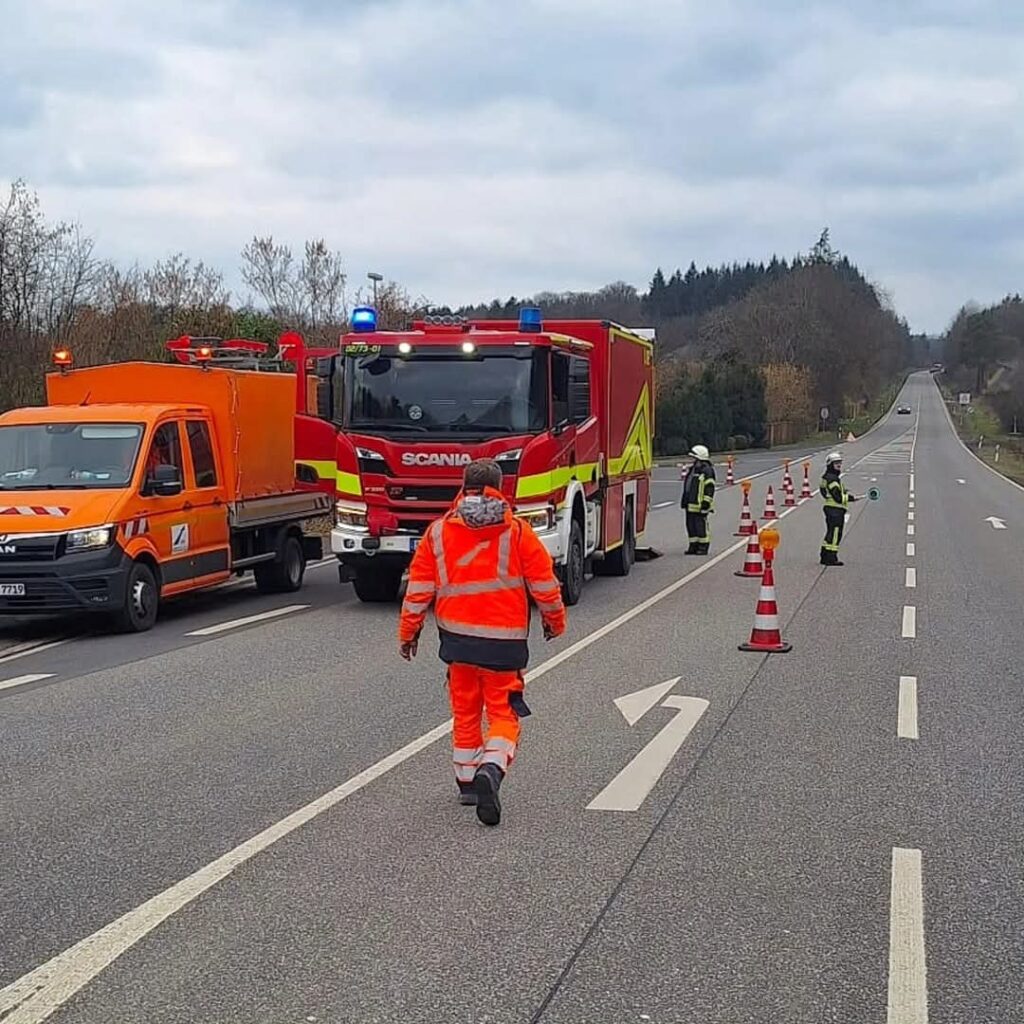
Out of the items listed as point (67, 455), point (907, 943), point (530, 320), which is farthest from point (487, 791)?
point (67, 455)

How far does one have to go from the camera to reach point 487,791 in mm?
6328

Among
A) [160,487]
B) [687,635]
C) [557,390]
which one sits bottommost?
[687,635]

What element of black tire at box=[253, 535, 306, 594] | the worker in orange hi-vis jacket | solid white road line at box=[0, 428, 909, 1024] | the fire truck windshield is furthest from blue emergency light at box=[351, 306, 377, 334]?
A: the worker in orange hi-vis jacket

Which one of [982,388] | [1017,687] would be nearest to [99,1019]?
[1017,687]

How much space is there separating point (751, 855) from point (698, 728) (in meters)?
2.70

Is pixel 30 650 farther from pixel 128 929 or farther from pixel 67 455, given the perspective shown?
pixel 128 929

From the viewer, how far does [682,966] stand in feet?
15.5

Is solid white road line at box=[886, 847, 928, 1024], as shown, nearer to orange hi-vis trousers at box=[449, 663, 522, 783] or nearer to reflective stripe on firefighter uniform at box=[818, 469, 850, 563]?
orange hi-vis trousers at box=[449, 663, 522, 783]

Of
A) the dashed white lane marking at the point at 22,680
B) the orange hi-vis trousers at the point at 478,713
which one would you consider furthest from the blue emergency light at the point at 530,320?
the orange hi-vis trousers at the point at 478,713

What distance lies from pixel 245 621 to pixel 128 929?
9.15 meters

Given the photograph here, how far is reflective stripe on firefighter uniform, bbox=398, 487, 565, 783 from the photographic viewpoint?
6543mm

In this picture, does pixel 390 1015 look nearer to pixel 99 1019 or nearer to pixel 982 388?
pixel 99 1019

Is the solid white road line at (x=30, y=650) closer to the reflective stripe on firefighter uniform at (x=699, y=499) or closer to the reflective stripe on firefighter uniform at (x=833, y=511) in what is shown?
the reflective stripe on firefighter uniform at (x=699, y=499)

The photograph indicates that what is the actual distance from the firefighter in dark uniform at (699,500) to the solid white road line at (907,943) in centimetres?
1499
